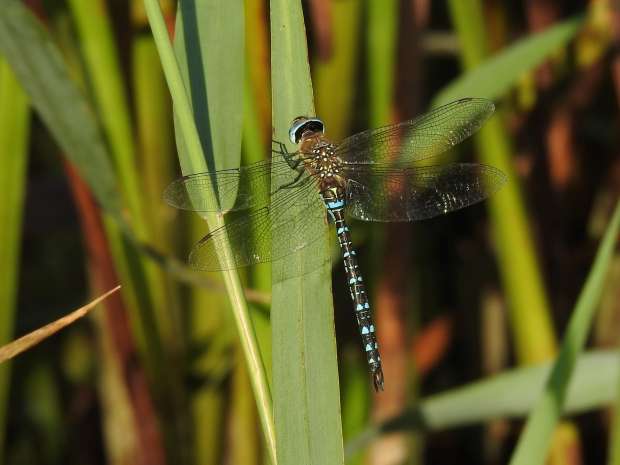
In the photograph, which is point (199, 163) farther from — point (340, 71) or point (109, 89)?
point (340, 71)

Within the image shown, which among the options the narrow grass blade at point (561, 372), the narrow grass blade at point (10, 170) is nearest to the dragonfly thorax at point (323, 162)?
the narrow grass blade at point (10, 170)

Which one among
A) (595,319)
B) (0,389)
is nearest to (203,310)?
(0,389)

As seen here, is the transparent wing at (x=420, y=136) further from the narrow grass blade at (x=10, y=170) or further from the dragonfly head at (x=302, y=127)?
the narrow grass blade at (x=10, y=170)

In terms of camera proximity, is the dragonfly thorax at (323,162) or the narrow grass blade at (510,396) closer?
the narrow grass blade at (510,396)

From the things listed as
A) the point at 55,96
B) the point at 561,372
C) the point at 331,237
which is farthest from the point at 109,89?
the point at 561,372

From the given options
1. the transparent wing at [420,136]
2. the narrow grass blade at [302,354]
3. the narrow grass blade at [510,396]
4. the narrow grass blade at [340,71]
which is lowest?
the narrow grass blade at [302,354]

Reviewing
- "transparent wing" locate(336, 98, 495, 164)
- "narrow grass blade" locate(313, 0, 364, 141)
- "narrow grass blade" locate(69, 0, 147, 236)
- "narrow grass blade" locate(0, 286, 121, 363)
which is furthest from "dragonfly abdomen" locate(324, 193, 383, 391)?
"narrow grass blade" locate(0, 286, 121, 363)

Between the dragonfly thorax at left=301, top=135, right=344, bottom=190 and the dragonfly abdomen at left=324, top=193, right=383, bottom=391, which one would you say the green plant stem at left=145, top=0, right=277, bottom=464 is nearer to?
the dragonfly abdomen at left=324, top=193, right=383, bottom=391
